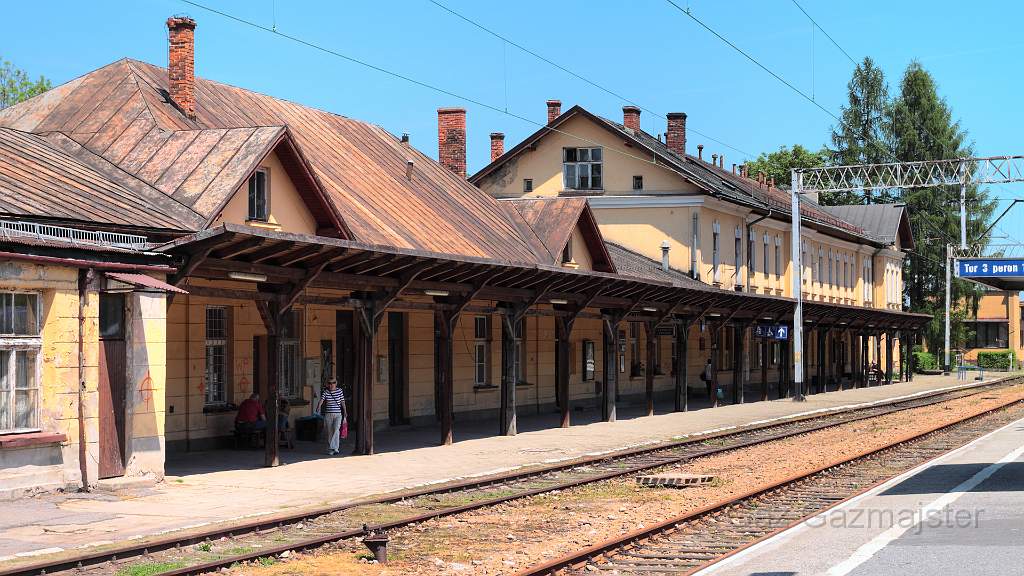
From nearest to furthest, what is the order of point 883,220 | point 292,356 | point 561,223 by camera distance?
point 292,356
point 561,223
point 883,220

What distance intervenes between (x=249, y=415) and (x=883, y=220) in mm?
52759

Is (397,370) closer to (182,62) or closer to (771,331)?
(182,62)

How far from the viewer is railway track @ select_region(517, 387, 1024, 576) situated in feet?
34.1

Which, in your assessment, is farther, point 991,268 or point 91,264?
point 991,268

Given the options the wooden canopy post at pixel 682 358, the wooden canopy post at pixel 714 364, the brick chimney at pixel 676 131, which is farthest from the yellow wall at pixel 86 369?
the brick chimney at pixel 676 131

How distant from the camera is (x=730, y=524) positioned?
42.2 feet

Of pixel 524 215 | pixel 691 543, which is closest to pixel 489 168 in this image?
pixel 524 215

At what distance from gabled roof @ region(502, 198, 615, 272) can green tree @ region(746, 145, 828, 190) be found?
49.9 meters

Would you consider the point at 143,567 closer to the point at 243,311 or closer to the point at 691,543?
the point at 691,543

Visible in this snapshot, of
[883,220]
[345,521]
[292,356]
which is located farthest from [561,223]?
[883,220]

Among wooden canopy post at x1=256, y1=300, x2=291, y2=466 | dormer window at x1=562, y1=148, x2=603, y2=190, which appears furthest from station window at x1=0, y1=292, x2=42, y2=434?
dormer window at x1=562, y1=148, x2=603, y2=190

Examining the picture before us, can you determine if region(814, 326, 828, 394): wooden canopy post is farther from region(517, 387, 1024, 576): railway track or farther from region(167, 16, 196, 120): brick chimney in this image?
region(167, 16, 196, 120): brick chimney

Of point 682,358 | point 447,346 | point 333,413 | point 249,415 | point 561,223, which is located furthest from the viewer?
point 682,358

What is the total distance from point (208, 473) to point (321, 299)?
3.29m
